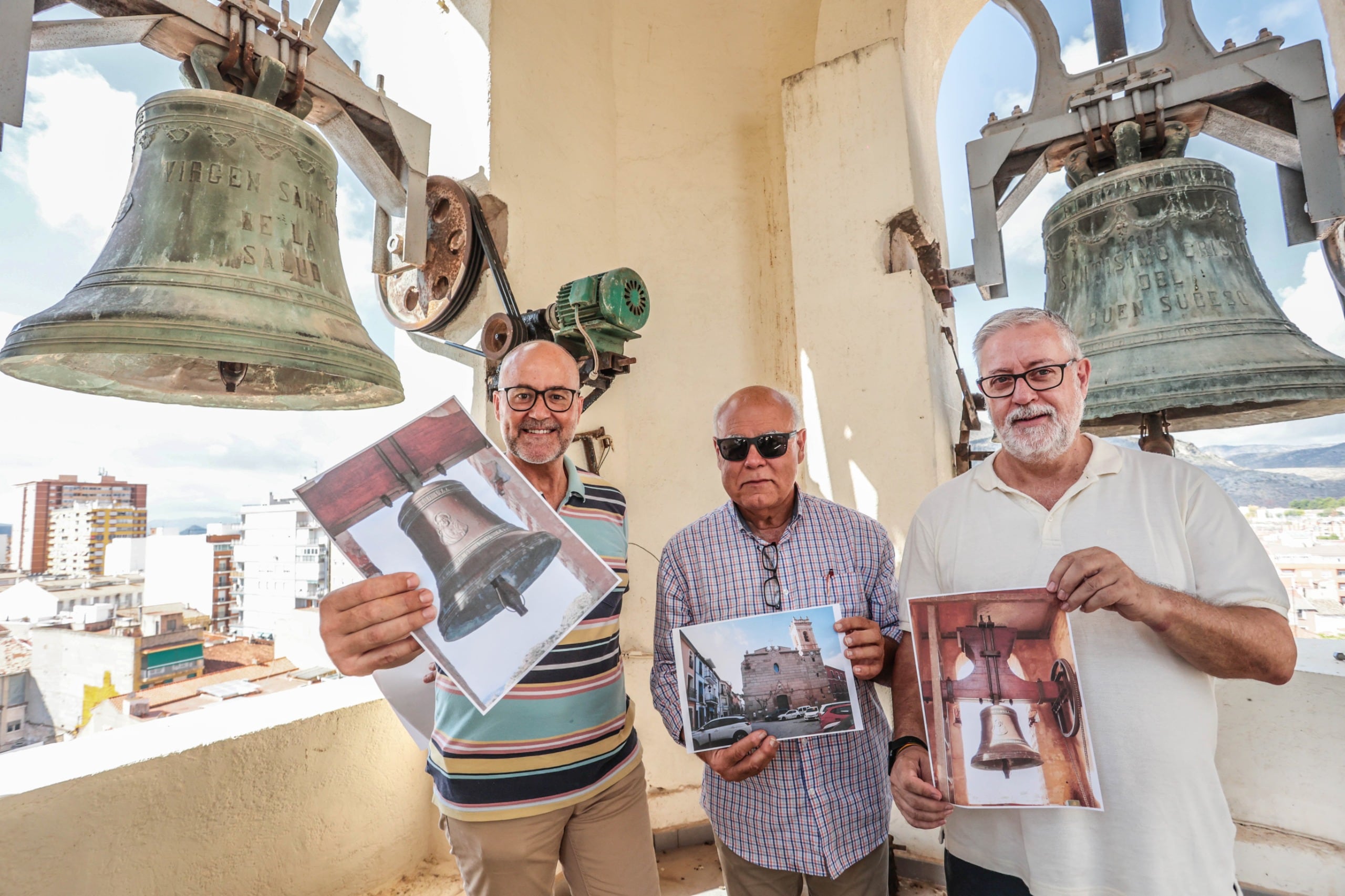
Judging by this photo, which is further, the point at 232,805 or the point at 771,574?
the point at 232,805

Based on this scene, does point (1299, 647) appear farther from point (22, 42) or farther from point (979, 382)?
point (22, 42)

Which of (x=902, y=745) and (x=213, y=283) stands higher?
(x=213, y=283)

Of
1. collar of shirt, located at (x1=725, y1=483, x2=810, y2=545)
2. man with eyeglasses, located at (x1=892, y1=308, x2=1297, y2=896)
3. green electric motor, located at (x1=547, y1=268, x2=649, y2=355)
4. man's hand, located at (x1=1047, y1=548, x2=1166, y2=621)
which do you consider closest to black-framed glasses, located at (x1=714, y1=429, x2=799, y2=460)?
collar of shirt, located at (x1=725, y1=483, x2=810, y2=545)

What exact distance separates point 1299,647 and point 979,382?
5.84 feet

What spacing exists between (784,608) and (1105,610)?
1.84 ft

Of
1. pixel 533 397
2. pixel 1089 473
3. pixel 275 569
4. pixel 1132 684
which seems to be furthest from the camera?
pixel 275 569

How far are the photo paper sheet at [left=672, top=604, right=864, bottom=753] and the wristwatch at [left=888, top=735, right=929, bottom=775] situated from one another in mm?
77

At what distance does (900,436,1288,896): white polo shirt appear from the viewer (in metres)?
0.90

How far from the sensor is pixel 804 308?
2.61 m

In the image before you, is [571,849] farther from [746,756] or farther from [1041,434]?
[1041,434]

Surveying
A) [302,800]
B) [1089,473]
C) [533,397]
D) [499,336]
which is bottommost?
[302,800]

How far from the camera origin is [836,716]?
1.10 m

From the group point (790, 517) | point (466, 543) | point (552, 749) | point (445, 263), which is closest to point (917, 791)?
point (790, 517)

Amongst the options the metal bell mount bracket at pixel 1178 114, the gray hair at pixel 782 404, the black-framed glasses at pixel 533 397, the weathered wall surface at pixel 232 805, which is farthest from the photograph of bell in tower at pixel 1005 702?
the weathered wall surface at pixel 232 805
